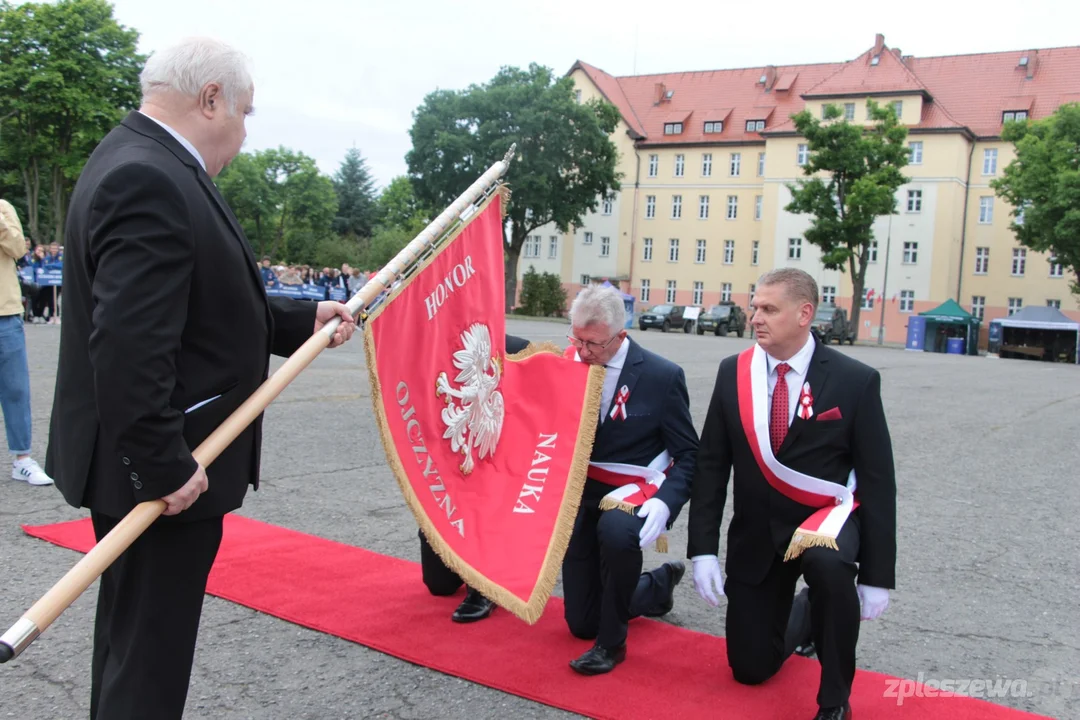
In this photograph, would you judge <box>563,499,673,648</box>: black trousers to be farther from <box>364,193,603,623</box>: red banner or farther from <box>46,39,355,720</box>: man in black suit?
<box>46,39,355,720</box>: man in black suit

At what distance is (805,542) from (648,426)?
0.98 m

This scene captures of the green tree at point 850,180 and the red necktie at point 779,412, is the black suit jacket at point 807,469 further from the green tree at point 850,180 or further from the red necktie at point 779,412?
the green tree at point 850,180

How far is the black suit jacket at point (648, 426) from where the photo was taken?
4.23 meters

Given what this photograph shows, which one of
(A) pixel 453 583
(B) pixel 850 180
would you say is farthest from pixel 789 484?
(B) pixel 850 180

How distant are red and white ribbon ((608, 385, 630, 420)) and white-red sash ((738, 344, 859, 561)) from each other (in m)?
0.61

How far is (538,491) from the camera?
4051 mm

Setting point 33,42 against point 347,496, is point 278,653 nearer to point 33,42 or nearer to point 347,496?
point 347,496

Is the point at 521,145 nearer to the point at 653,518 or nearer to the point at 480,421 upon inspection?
the point at 480,421

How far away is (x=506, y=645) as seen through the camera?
4035 millimetres

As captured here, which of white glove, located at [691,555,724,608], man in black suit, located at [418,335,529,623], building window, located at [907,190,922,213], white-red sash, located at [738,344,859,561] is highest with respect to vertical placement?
building window, located at [907,190,922,213]

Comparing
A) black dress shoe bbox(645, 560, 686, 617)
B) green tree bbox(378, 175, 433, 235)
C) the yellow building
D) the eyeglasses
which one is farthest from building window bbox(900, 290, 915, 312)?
the eyeglasses

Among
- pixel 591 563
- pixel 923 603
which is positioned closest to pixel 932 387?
pixel 923 603

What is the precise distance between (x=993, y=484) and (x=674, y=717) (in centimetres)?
602

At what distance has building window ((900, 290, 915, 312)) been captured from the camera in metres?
54.5
